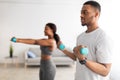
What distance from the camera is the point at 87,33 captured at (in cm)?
139

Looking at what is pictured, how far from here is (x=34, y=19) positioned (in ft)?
22.4

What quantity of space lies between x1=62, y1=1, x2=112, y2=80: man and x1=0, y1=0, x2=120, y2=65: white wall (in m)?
5.54

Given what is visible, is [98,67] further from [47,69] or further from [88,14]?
[47,69]

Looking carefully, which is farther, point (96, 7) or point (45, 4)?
point (45, 4)

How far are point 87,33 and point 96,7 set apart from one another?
199 mm

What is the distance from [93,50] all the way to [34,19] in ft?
18.8

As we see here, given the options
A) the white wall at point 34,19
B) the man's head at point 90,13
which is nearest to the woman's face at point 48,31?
the man's head at point 90,13

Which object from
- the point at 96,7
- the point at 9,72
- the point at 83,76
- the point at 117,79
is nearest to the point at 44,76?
the point at 117,79

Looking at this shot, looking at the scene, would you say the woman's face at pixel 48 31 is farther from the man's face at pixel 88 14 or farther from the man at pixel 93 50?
the man's face at pixel 88 14

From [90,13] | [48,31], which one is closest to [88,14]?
[90,13]

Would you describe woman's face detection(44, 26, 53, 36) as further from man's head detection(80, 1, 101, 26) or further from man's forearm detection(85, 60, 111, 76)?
man's forearm detection(85, 60, 111, 76)

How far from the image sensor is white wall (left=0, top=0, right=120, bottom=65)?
6.73 metres

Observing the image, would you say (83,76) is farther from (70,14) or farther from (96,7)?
(70,14)

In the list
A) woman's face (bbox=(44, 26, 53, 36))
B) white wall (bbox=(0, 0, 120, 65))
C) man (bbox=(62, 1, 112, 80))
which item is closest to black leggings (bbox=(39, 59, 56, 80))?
woman's face (bbox=(44, 26, 53, 36))
